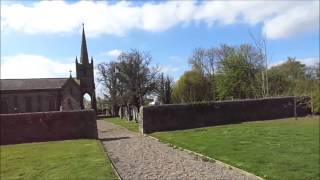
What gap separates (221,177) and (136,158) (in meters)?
6.12

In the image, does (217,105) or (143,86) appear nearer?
(217,105)

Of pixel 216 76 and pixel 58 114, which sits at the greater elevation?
pixel 216 76

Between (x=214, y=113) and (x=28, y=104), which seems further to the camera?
(x=28, y=104)

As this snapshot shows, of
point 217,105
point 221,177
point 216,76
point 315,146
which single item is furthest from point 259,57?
point 221,177

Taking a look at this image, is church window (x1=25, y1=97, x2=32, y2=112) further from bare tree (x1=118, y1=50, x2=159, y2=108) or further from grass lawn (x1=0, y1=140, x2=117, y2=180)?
grass lawn (x1=0, y1=140, x2=117, y2=180)

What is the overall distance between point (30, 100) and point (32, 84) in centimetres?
350

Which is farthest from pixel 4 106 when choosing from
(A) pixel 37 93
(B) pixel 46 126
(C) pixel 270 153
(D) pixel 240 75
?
(C) pixel 270 153

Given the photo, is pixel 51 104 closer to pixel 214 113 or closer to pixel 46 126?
pixel 214 113

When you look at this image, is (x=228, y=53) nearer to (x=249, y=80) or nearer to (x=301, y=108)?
(x=249, y=80)

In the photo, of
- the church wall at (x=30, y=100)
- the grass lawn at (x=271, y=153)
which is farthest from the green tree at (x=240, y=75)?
the grass lawn at (x=271, y=153)

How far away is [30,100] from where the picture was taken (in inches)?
3504

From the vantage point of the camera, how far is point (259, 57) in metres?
69.9

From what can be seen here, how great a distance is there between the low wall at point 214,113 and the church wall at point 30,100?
5203 centimetres

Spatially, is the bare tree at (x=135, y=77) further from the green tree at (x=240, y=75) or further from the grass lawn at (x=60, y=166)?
the grass lawn at (x=60, y=166)
